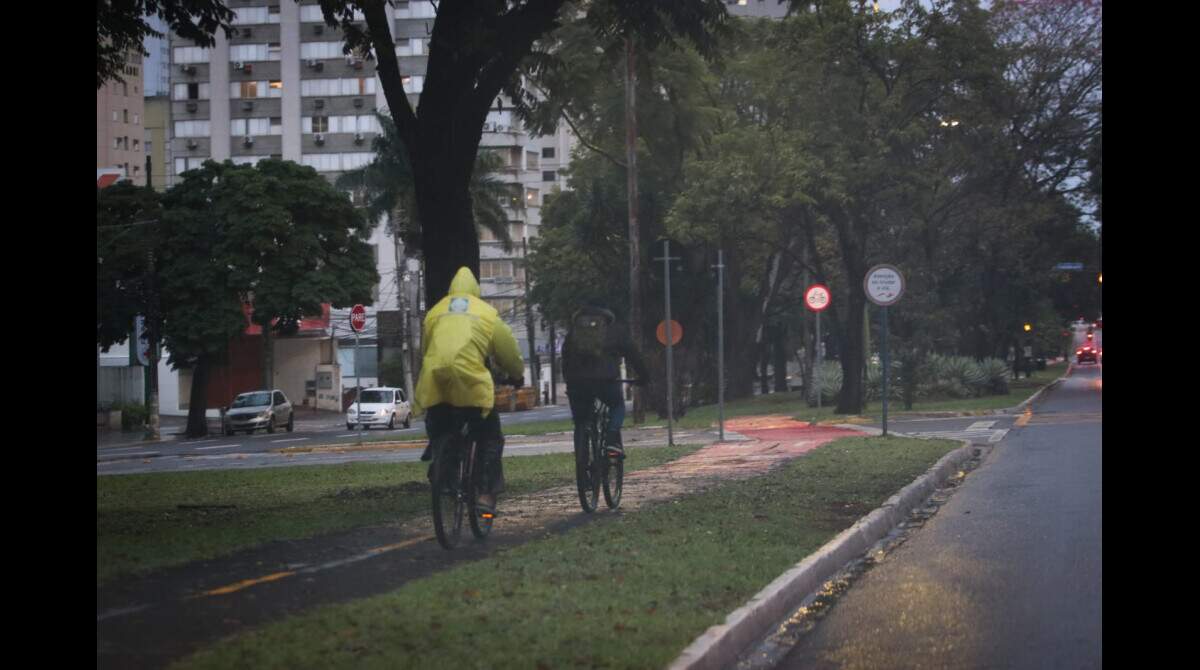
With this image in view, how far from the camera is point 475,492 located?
396 inches

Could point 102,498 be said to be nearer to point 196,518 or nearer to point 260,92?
point 196,518

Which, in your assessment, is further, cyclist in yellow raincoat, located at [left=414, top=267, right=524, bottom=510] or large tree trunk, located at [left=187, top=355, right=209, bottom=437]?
large tree trunk, located at [left=187, top=355, right=209, bottom=437]

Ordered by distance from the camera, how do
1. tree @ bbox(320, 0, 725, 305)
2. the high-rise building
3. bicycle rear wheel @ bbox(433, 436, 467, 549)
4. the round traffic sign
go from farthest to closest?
the high-rise building
the round traffic sign
tree @ bbox(320, 0, 725, 305)
bicycle rear wheel @ bbox(433, 436, 467, 549)

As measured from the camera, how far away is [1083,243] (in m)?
55.0

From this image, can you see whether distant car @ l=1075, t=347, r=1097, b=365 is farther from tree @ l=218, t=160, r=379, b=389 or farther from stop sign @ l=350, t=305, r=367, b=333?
stop sign @ l=350, t=305, r=367, b=333

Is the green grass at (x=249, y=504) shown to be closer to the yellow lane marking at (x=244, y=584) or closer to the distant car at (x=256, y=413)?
the yellow lane marking at (x=244, y=584)

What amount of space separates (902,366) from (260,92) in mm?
57573

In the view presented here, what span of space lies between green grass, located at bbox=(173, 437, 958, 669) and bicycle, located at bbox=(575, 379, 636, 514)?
0.43 meters

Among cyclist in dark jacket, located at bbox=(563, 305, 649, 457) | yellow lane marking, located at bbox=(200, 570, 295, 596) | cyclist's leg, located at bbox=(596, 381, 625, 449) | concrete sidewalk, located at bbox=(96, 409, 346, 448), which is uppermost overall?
cyclist in dark jacket, located at bbox=(563, 305, 649, 457)

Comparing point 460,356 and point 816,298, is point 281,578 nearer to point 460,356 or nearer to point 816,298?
point 460,356

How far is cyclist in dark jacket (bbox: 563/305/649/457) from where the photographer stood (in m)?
11.9

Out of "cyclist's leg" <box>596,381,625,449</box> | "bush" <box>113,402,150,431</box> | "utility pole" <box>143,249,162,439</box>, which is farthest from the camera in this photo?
"bush" <box>113,402,150,431</box>

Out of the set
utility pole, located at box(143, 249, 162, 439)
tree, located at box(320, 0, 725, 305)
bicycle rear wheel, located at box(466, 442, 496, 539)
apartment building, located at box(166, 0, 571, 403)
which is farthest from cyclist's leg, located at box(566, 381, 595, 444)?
apartment building, located at box(166, 0, 571, 403)
